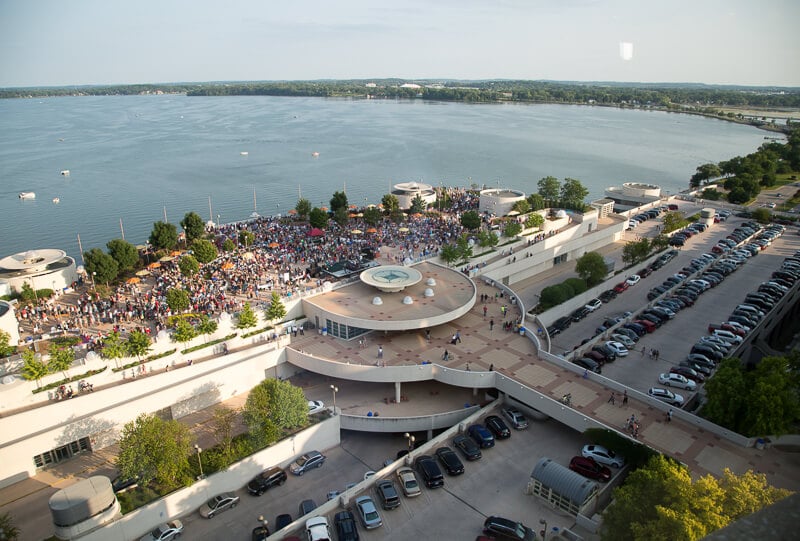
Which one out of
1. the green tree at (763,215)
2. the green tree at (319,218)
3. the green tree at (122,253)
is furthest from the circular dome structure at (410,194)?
the green tree at (763,215)

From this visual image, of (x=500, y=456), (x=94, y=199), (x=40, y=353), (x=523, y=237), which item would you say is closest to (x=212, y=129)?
(x=94, y=199)

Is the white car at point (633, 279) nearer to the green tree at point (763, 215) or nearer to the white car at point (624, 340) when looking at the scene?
the white car at point (624, 340)

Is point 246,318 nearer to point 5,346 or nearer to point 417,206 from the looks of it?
point 5,346

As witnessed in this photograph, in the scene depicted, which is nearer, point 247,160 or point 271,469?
point 271,469

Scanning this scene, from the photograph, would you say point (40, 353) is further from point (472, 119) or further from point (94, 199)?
point (472, 119)

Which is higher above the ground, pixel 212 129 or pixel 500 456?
pixel 212 129

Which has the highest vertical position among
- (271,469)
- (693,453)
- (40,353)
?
(40,353)

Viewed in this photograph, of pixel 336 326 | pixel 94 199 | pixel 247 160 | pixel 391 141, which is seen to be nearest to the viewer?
pixel 336 326

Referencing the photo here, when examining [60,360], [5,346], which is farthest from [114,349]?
[5,346]
